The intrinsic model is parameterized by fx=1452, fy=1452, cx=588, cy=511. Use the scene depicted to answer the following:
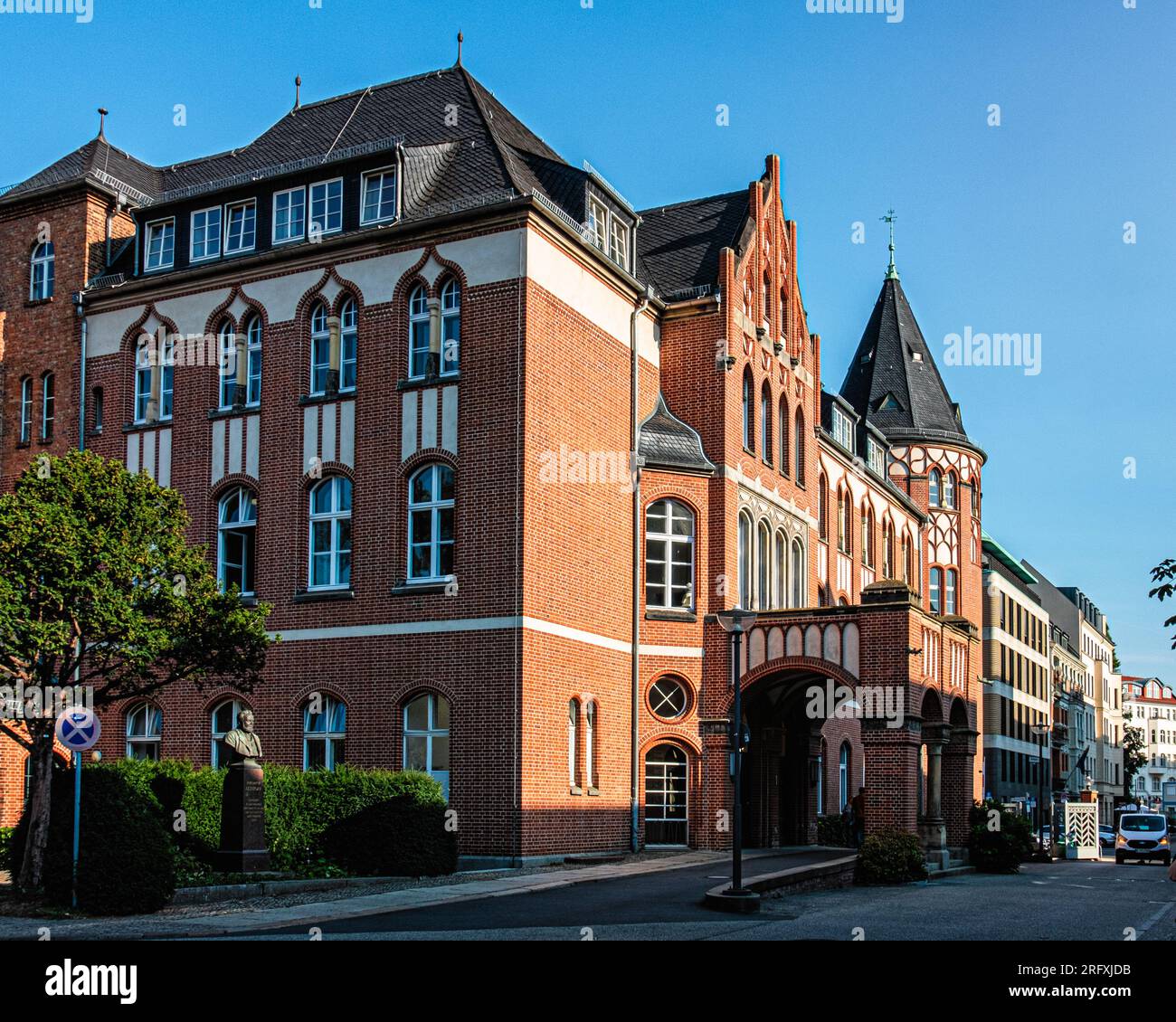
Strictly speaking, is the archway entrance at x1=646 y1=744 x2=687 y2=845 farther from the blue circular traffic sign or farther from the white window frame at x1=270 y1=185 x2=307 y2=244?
the blue circular traffic sign

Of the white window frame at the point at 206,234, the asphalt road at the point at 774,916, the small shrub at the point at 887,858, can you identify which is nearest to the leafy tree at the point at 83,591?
the asphalt road at the point at 774,916

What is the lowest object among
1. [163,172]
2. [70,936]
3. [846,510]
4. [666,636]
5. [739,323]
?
[70,936]

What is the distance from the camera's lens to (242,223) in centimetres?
3041

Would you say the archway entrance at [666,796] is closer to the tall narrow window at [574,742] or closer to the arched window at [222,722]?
Result: the tall narrow window at [574,742]

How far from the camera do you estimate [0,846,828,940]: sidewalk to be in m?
15.2

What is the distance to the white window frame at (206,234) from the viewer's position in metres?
30.6

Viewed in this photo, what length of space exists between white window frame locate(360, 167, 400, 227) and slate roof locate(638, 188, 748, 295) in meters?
6.74

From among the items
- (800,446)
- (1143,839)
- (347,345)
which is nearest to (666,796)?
(800,446)

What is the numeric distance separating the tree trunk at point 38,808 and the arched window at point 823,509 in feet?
79.4

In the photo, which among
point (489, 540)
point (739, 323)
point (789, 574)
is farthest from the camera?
point (789, 574)
